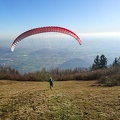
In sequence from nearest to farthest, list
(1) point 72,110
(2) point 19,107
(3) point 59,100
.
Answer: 1. (1) point 72,110
2. (2) point 19,107
3. (3) point 59,100

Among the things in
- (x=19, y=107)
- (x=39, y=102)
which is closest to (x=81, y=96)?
(x=39, y=102)

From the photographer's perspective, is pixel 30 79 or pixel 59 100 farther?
pixel 30 79

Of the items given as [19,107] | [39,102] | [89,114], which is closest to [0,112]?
[19,107]

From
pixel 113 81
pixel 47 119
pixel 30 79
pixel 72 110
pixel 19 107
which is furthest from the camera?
pixel 30 79

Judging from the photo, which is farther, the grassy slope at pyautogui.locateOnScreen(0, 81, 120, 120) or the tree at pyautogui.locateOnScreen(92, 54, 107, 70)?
the tree at pyautogui.locateOnScreen(92, 54, 107, 70)

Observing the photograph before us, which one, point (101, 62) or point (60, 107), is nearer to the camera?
point (60, 107)

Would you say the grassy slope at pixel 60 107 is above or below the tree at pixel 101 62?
below

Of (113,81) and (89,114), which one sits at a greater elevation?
(113,81)

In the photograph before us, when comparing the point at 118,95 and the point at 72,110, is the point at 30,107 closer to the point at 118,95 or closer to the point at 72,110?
the point at 72,110

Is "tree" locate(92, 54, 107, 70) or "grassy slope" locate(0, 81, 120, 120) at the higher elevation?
"tree" locate(92, 54, 107, 70)

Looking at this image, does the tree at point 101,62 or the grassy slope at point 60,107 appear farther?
the tree at point 101,62

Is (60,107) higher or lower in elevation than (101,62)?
lower
